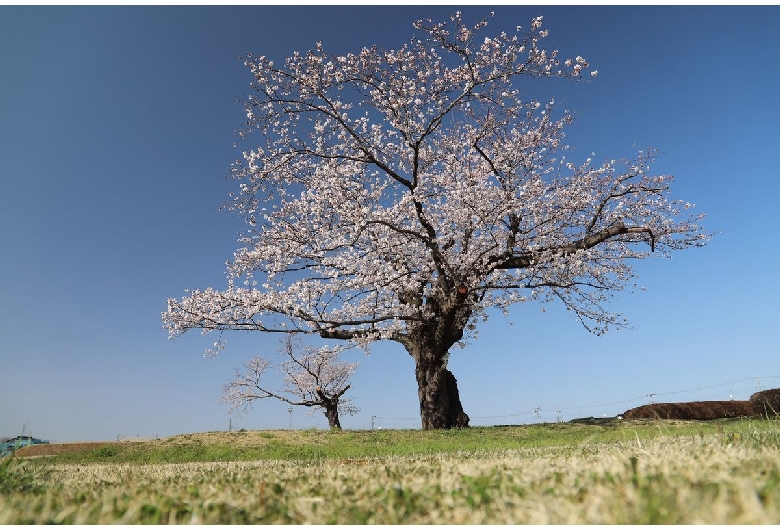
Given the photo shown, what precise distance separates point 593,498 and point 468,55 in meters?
14.0

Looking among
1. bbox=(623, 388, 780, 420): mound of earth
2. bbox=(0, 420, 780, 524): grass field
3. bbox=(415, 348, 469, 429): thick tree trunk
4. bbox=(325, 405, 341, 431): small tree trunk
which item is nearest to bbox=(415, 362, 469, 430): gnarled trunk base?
bbox=(415, 348, 469, 429): thick tree trunk

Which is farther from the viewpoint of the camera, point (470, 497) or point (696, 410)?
point (696, 410)

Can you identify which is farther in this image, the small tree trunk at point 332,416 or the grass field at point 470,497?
the small tree trunk at point 332,416

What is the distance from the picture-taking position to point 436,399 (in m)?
19.1

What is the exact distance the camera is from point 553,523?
5.78ft

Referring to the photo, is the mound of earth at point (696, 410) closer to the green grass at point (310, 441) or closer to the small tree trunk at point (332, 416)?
the green grass at point (310, 441)

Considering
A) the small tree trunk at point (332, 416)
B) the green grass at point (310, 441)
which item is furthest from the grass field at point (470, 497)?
the small tree trunk at point (332, 416)

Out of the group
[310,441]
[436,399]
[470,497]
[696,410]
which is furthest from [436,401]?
[470,497]

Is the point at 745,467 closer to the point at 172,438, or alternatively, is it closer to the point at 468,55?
the point at 468,55

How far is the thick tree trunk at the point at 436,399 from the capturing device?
62.5 feet

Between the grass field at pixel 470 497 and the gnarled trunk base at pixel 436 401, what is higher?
the gnarled trunk base at pixel 436 401

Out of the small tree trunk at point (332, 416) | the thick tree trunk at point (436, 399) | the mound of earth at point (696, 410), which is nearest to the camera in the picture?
the thick tree trunk at point (436, 399)

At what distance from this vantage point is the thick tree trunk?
19062mm

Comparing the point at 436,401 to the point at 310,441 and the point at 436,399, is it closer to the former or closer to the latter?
the point at 436,399
